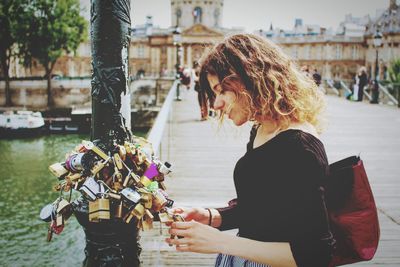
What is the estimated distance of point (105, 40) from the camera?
82.1 inches

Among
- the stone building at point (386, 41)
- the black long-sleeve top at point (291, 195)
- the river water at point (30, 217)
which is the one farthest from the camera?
the stone building at point (386, 41)

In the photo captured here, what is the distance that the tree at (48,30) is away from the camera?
4475cm

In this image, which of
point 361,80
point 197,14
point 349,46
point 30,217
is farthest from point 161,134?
point 197,14

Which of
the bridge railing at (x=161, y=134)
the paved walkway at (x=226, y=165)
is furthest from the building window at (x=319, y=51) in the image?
the bridge railing at (x=161, y=134)

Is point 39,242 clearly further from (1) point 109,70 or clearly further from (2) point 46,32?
(2) point 46,32

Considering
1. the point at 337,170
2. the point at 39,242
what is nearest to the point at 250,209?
the point at 337,170

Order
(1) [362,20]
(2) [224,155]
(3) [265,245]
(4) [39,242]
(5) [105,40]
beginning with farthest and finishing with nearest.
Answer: (1) [362,20], (4) [39,242], (2) [224,155], (5) [105,40], (3) [265,245]

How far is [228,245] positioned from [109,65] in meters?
0.90

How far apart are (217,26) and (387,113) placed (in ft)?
252

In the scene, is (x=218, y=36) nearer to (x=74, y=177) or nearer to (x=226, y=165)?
(x=226, y=165)

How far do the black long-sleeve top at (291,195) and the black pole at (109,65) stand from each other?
25.3 inches

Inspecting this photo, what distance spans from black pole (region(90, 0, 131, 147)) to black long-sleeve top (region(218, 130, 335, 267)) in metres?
0.64

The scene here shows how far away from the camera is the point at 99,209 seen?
6.35 feet

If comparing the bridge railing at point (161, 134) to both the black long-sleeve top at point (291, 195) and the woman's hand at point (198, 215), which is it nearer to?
the woman's hand at point (198, 215)
